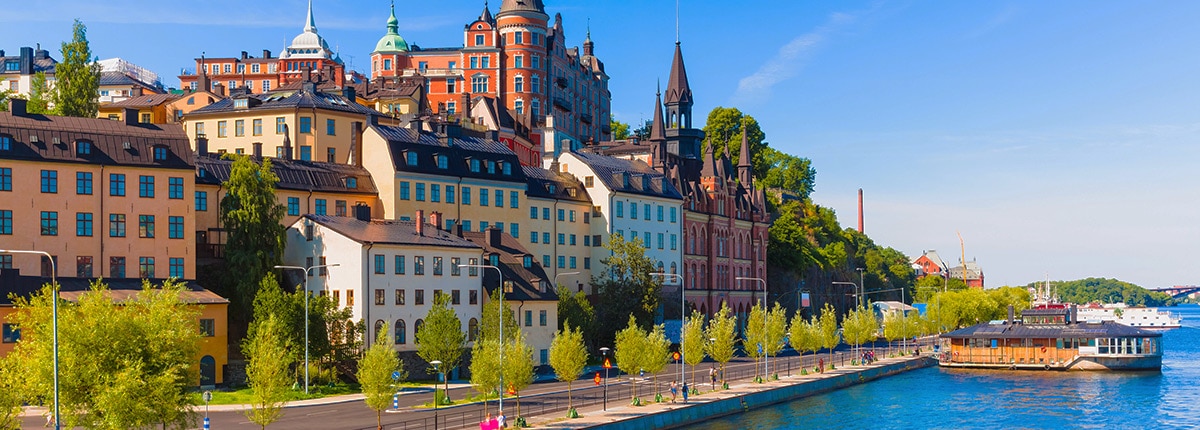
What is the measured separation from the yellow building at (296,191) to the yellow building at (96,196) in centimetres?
513

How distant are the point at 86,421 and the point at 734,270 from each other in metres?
108

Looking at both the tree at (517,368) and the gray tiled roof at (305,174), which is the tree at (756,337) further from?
the tree at (517,368)

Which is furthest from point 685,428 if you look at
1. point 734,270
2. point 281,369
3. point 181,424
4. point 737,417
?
point 734,270

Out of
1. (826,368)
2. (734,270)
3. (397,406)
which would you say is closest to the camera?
(397,406)

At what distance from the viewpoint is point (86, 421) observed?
47.8 m

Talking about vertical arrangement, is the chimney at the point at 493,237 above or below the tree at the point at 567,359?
above

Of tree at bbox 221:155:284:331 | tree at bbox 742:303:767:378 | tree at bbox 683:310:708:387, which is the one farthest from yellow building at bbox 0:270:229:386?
tree at bbox 742:303:767:378

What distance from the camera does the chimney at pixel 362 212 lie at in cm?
9662

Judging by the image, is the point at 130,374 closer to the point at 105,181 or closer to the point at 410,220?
the point at 105,181

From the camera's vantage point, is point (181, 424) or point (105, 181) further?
point (105, 181)

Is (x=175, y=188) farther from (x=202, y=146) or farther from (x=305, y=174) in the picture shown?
(x=305, y=174)

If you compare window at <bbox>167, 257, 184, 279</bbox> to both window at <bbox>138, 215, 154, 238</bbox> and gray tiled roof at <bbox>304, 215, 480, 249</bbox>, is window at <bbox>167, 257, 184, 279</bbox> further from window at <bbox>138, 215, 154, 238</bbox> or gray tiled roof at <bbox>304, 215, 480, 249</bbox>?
gray tiled roof at <bbox>304, 215, 480, 249</bbox>

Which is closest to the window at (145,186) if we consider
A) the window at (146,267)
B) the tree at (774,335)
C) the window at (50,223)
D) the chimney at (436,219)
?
the window at (146,267)

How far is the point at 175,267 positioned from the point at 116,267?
383cm
